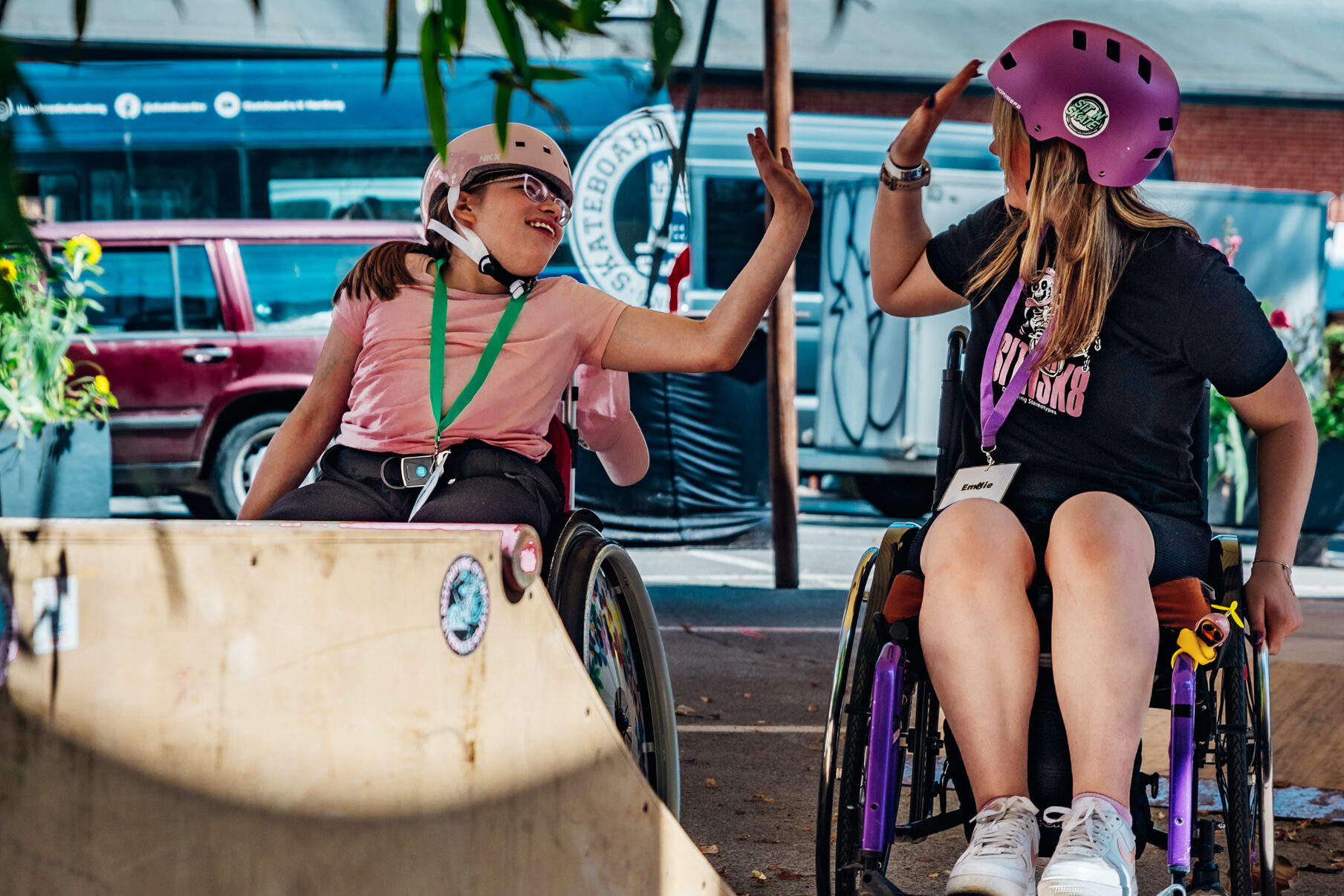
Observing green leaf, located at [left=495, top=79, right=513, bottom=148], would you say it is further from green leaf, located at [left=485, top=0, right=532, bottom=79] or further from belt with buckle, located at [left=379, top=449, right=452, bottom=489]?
belt with buckle, located at [left=379, top=449, right=452, bottom=489]

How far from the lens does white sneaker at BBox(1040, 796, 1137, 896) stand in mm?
1806

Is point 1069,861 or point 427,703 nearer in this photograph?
point 427,703

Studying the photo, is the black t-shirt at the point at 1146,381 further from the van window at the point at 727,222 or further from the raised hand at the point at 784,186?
the van window at the point at 727,222

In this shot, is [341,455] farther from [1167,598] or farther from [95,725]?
[1167,598]

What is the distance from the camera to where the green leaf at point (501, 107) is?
92cm

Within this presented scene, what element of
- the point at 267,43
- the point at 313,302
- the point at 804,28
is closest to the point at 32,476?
the point at 313,302

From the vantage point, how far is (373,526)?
1651mm

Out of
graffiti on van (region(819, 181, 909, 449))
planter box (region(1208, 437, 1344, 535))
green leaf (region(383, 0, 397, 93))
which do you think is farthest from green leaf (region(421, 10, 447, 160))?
planter box (region(1208, 437, 1344, 535))

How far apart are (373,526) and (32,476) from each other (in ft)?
19.3

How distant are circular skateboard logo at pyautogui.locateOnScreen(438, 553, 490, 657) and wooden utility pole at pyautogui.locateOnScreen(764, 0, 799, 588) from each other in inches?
219

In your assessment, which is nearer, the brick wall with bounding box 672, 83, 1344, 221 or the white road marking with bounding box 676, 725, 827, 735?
the white road marking with bounding box 676, 725, 827, 735

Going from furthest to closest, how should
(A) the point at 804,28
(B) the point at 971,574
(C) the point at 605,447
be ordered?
(A) the point at 804,28 < (C) the point at 605,447 < (B) the point at 971,574

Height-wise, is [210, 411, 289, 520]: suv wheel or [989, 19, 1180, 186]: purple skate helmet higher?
[989, 19, 1180, 186]: purple skate helmet

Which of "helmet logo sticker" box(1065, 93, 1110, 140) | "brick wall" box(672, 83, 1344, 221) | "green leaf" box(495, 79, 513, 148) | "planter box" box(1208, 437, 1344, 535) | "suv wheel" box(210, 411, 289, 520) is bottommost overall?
"planter box" box(1208, 437, 1344, 535)
